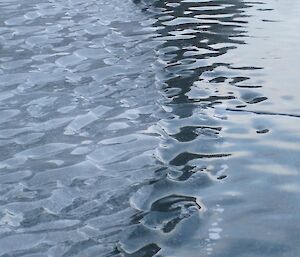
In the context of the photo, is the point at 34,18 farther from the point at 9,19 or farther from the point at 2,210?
the point at 2,210

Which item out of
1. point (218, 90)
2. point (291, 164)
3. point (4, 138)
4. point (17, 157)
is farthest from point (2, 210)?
point (218, 90)

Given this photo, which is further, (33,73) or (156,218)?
(33,73)

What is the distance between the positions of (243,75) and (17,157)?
2929 mm

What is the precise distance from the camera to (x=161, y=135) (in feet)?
17.9

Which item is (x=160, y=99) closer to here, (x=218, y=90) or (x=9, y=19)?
(x=218, y=90)

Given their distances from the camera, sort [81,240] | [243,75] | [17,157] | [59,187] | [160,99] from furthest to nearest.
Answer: [243,75] → [160,99] → [17,157] → [59,187] → [81,240]

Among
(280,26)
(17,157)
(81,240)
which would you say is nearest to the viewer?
(81,240)

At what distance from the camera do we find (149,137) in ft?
17.8

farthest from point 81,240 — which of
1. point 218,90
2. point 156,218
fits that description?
point 218,90

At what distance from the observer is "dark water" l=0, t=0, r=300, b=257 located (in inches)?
159

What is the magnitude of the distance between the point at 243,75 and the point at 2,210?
3505mm

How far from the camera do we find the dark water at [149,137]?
13.2ft

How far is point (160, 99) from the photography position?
6254mm

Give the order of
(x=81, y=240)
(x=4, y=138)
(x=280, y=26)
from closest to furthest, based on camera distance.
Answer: (x=81, y=240)
(x=4, y=138)
(x=280, y=26)
